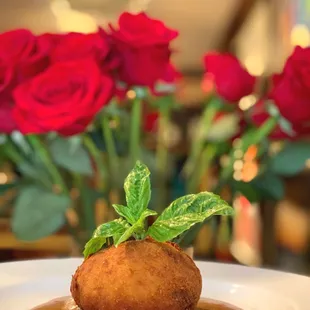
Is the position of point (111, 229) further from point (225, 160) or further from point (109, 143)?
point (225, 160)

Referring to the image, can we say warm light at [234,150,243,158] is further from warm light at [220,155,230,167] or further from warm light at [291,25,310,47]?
warm light at [291,25,310,47]

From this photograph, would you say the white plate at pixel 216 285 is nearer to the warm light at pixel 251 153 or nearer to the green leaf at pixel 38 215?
the green leaf at pixel 38 215

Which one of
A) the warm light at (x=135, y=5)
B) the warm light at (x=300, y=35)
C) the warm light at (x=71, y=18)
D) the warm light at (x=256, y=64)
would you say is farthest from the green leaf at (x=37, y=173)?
the warm light at (x=256, y=64)

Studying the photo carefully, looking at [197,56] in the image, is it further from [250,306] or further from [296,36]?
[250,306]

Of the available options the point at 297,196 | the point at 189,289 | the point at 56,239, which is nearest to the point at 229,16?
the point at 297,196

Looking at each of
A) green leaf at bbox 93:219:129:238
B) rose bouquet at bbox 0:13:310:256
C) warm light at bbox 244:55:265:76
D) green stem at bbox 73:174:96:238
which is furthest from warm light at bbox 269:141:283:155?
warm light at bbox 244:55:265:76
